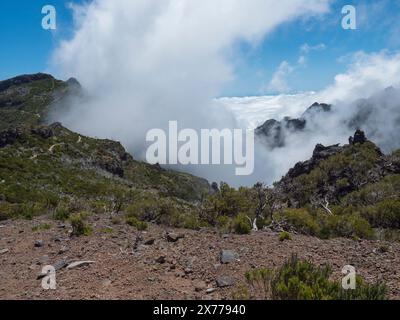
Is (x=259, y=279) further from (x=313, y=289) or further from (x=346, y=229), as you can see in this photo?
(x=346, y=229)

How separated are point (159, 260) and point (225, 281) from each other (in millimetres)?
2119

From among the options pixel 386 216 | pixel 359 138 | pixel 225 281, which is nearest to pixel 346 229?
pixel 386 216

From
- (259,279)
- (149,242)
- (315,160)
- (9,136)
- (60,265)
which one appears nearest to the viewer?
(259,279)

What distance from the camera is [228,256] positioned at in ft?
32.0

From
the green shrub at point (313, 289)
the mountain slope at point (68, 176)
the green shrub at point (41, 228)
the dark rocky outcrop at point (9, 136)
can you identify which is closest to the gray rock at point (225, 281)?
the green shrub at point (313, 289)

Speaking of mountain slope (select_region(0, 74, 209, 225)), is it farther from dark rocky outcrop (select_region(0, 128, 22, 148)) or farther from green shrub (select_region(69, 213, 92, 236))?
green shrub (select_region(69, 213, 92, 236))

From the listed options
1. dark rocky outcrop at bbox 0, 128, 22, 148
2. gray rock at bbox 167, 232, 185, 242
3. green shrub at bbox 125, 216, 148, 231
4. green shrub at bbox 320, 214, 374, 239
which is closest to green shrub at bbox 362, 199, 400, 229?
green shrub at bbox 320, 214, 374, 239

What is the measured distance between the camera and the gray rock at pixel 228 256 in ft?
31.3

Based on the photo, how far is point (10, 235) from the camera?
13766 millimetres

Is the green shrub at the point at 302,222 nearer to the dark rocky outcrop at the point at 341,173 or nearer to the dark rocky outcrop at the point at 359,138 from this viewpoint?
the dark rocky outcrop at the point at 341,173

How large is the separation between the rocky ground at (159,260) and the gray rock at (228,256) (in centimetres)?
2
